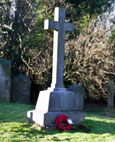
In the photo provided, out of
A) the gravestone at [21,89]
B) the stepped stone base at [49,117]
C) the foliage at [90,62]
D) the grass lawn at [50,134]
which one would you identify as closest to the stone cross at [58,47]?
the stepped stone base at [49,117]

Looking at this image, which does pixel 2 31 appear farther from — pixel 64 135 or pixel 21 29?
pixel 64 135

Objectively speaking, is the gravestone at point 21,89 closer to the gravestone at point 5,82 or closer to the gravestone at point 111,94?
the gravestone at point 5,82

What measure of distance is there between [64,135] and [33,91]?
433 inches

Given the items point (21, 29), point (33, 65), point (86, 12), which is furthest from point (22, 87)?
point (86, 12)

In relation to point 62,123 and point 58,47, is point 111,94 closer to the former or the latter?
point 58,47

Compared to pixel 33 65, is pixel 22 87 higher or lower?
lower

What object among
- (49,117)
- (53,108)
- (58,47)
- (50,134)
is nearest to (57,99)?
(53,108)

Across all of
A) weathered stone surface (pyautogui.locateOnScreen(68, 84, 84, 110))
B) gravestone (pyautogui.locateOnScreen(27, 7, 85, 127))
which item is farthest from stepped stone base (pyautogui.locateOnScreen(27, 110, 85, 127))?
weathered stone surface (pyautogui.locateOnScreen(68, 84, 84, 110))

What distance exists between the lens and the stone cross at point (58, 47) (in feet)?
22.4

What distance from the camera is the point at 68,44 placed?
588 inches

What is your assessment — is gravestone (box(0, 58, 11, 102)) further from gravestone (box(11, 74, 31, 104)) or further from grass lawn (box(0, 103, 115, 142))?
grass lawn (box(0, 103, 115, 142))

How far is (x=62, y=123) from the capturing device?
244 inches

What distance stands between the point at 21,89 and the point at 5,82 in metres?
0.87

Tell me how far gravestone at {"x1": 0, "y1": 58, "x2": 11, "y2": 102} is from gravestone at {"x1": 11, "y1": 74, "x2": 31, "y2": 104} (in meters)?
0.39
